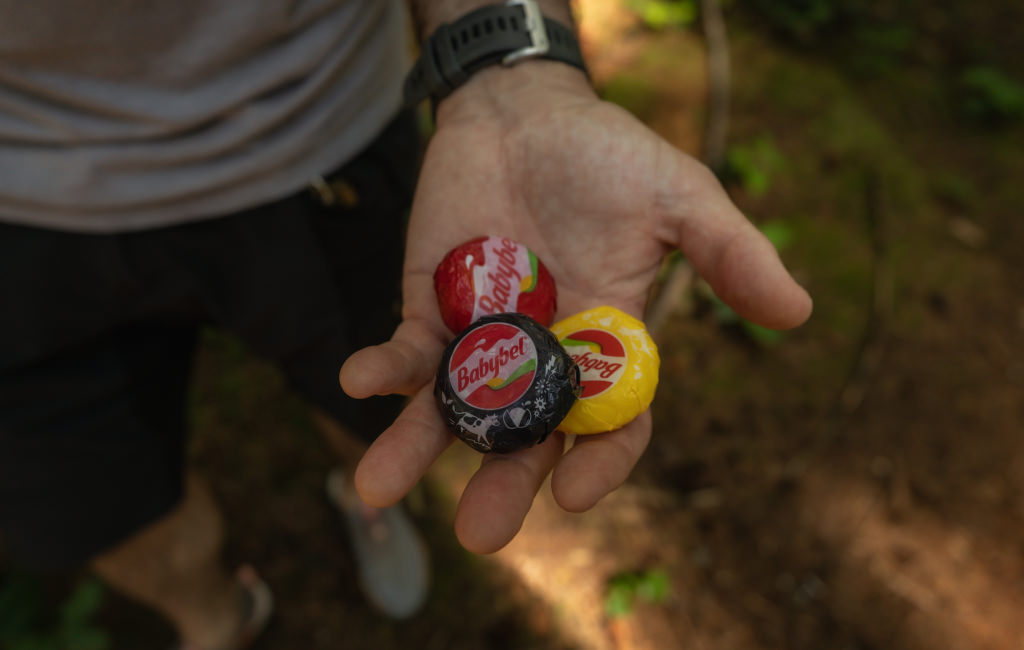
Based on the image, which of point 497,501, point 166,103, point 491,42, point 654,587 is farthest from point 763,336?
point 166,103

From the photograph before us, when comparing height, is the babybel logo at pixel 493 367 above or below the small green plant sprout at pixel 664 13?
above

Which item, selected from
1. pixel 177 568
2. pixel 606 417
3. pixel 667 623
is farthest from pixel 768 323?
pixel 177 568

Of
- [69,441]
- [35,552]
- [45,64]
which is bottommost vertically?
[35,552]

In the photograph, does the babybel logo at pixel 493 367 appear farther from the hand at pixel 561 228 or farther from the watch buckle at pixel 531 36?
the watch buckle at pixel 531 36

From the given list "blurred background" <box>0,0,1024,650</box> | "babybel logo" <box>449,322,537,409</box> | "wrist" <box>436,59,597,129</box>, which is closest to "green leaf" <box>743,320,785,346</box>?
"blurred background" <box>0,0,1024,650</box>

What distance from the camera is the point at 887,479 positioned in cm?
358

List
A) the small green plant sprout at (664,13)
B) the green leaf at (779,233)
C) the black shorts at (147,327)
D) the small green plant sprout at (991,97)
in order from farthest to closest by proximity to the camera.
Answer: the small green plant sprout at (664,13)
the small green plant sprout at (991,97)
the green leaf at (779,233)
the black shorts at (147,327)

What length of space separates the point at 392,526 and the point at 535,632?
0.89m

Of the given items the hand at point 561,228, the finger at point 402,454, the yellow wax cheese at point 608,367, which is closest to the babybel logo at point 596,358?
the yellow wax cheese at point 608,367

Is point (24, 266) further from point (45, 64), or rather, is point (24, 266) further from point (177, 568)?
point (177, 568)

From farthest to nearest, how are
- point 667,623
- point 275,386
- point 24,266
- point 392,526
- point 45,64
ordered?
1. point 275,386
2. point 392,526
3. point 667,623
4. point 24,266
5. point 45,64

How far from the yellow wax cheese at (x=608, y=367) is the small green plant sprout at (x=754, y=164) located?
2.95 meters

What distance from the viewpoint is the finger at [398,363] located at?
1.57 m

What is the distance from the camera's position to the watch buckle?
2.21m
